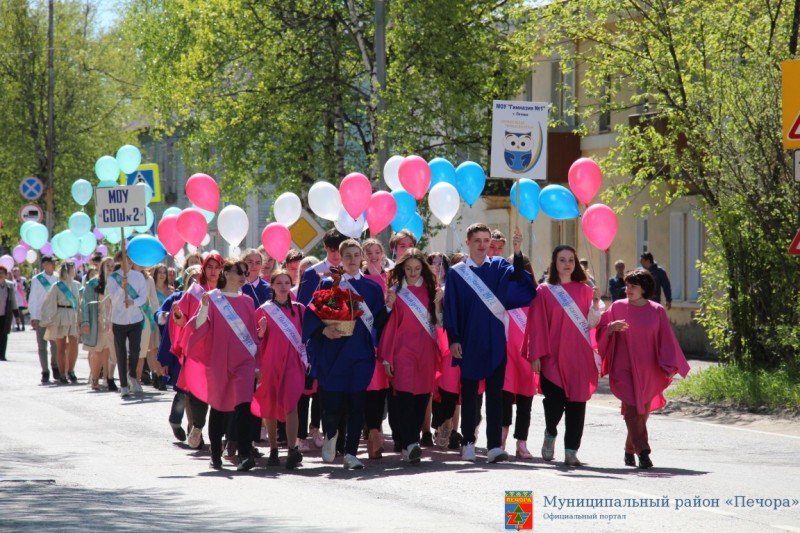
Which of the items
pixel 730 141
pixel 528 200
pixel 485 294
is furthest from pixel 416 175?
pixel 485 294

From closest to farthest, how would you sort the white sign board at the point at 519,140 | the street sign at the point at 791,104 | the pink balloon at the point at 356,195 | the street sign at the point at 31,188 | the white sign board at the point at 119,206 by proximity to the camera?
the white sign board at the point at 519,140 < the street sign at the point at 791,104 < the pink balloon at the point at 356,195 < the white sign board at the point at 119,206 < the street sign at the point at 31,188

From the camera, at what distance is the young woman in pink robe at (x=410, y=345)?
13.6 metres

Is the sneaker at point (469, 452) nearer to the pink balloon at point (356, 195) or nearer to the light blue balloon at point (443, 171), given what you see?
the pink balloon at point (356, 195)

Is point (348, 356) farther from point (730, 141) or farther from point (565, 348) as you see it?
point (730, 141)

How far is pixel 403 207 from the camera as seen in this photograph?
18797mm

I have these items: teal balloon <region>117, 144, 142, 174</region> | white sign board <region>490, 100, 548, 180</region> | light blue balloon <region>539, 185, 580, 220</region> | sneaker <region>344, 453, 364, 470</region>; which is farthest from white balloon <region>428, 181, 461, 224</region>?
teal balloon <region>117, 144, 142, 174</region>

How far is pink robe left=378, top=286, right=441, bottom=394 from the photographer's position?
13.6 metres

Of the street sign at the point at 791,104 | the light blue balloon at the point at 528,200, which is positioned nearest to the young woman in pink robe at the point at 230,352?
the light blue balloon at the point at 528,200

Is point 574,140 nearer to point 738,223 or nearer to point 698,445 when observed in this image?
point 738,223

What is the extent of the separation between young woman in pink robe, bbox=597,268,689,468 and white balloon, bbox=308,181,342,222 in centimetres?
616

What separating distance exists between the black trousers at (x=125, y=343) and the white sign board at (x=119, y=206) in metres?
2.15

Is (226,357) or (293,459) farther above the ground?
(226,357)

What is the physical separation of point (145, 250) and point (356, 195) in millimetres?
3852

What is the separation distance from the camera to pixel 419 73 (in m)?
31.4
